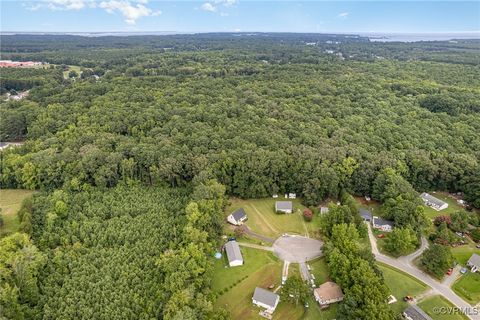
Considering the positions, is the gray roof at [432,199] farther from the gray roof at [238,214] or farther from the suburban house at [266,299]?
the suburban house at [266,299]

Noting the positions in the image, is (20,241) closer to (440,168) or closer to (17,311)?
(17,311)

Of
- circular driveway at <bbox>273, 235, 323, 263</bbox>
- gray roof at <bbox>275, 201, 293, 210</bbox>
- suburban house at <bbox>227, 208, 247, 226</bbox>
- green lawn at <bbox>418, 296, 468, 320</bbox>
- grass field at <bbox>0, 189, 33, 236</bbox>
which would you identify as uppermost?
grass field at <bbox>0, 189, 33, 236</bbox>

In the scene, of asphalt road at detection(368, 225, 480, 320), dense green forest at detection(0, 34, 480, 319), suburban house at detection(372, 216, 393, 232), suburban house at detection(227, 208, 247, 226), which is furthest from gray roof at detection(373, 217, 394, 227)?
suburban house at detection(227, 208, 247, 226)

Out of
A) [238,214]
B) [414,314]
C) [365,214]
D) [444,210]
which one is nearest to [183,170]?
[238,214]

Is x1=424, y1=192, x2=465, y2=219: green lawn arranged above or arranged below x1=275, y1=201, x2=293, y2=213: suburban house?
below

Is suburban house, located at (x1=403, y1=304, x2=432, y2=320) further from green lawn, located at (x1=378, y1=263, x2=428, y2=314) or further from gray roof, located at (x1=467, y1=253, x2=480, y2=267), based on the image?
gray roof, located at (x1=467, y1=253, x2=480, y2=267)

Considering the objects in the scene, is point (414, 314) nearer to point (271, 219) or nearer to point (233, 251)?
point (233, 251)

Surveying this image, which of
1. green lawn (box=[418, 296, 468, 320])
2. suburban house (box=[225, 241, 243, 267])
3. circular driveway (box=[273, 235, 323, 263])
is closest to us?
green lawn (box=[418, 296, 468, 320])
